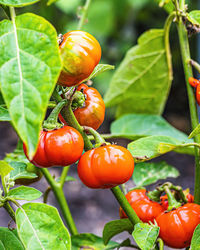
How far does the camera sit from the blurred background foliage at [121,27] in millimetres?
2893

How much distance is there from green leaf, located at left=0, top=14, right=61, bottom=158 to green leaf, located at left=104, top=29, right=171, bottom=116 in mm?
514

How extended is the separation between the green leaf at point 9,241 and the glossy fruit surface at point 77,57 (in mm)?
273

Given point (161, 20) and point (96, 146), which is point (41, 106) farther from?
point (161, 20)

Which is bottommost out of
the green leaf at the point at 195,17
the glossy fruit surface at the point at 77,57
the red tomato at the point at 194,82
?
the red tomato at the point at 194,82

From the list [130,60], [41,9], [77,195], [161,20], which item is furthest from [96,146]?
[161,20]

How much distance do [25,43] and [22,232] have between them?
0.25 metres

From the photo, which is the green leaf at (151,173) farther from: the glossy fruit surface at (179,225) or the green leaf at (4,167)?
the green leaf at (4,167)

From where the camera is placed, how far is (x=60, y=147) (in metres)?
0.50

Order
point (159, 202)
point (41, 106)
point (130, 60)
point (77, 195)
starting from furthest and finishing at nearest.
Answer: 1. point (77, 195)
2. point (130, 60)
3. point (159, 202)
4. point (41, 106)

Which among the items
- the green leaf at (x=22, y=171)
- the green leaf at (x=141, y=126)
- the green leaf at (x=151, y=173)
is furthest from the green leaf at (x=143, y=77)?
the green leaf at (x=22, y=171)

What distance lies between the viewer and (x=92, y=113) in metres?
0.57

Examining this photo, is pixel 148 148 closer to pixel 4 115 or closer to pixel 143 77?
pixel 4 115

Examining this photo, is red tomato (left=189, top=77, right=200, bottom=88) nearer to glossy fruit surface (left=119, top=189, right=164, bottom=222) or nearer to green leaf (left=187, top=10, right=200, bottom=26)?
green leaf (left=187, top=10, right=200, bottom=26)

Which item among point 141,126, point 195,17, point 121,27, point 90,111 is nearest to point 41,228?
point 90,111
